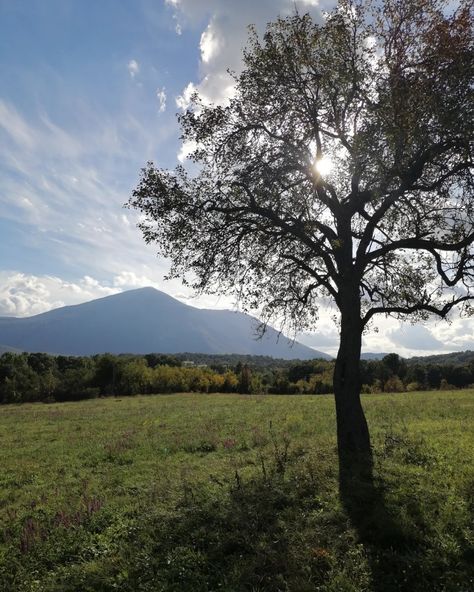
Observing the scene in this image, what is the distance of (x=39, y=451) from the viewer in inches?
934

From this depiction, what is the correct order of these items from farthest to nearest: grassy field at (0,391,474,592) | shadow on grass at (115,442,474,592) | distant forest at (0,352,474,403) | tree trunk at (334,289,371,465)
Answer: distant forest at (0,352,474,403), tree trunk at (334,289,371,465), grassy field at (0,391,474,592), shadow on grass at (115,442,474,592)

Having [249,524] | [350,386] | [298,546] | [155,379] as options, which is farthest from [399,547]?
[155,379]

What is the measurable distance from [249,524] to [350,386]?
6.34 m

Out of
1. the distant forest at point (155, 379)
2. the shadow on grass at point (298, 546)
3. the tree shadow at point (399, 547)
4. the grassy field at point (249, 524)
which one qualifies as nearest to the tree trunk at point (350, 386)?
the grassy field at point (249, 524)

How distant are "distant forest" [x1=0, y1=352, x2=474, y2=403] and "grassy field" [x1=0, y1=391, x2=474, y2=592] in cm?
6683

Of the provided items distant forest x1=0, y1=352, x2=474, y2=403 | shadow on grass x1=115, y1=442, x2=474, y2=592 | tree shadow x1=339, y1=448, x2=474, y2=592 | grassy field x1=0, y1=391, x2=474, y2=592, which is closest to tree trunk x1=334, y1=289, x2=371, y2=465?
grassy field x1=0, y1=391, x2=474, y2=592

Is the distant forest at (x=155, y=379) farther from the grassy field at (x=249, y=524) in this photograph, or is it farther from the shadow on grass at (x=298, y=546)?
the shadow on grass at (x=298, y=546)

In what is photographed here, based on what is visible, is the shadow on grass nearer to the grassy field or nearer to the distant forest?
the grassy field

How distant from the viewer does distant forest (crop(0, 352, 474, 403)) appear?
275 feet

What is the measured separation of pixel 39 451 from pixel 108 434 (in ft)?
17.5

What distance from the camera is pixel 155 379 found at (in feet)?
309

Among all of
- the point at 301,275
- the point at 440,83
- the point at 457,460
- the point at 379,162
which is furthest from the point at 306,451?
the point at 440,83

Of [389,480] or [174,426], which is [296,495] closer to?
[389,480]

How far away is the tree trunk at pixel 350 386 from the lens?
13484mm
